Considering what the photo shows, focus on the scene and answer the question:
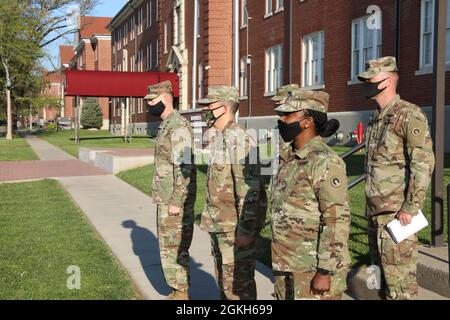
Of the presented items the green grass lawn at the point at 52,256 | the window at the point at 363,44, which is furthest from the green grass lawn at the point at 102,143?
the green grass lawn at the point at 52,256

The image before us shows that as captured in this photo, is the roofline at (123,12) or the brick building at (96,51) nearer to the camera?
the roofline at (123,12)

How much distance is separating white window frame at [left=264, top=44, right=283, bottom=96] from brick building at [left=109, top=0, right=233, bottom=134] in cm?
383

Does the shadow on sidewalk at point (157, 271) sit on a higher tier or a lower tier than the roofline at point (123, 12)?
lower

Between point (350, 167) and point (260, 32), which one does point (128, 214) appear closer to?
point (350, 167)

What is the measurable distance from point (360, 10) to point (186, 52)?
17.2 meters

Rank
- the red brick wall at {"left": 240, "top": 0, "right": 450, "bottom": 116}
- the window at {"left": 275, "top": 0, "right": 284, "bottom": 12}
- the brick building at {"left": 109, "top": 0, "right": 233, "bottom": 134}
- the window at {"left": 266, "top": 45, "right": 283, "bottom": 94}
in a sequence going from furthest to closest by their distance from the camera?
1. the brick building at {"left": 109, "top": 0, "right": 233, "bottom": 134}
2. the window at {"left": 266, "top": 45, "right": 283, "bottom": 94}
3. the window at {"left": 275, "top": 0, "right": 284, "bottom": 12}
4. the red brick wall at {"left": 240, "top": 0, "right": 450, "bottom": 116}

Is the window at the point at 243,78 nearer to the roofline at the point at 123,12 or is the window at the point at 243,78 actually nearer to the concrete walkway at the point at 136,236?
the concrete walkway at the point at 136,236

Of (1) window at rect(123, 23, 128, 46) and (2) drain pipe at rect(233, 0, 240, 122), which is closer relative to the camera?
(2) drain pipe at rect(233, 0, 240, 122)

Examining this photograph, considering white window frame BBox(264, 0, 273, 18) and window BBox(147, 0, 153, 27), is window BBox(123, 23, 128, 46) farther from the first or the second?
white window frame BBox(264, 0, 273, 18)

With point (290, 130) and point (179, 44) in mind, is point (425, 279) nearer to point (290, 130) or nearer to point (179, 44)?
point (290, 130)

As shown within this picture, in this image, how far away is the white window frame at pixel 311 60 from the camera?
21.9 metres

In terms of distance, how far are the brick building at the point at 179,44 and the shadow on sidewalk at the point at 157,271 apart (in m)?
21.6

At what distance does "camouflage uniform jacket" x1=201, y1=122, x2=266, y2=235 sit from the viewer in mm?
4340

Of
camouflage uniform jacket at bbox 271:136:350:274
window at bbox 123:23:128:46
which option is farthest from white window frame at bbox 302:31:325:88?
window at bbox 123:23:128:46
